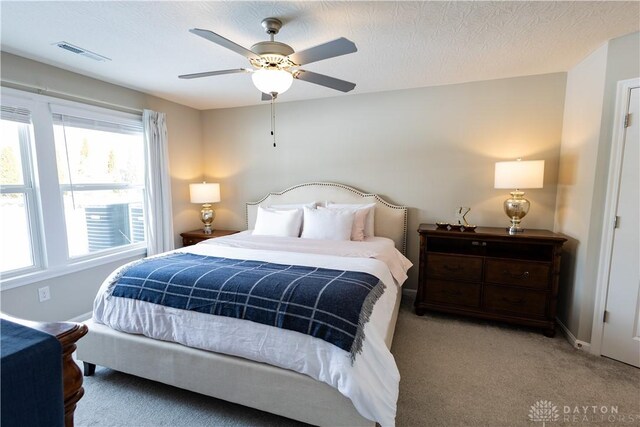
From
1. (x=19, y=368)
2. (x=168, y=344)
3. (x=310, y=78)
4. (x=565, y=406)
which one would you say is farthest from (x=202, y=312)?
(x=565, y=406)

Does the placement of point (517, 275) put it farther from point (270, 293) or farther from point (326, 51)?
point (326, 51)

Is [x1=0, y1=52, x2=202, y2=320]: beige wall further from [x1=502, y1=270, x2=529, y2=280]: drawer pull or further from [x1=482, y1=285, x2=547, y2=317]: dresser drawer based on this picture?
[x1=502, y1=270, x2=529, y2=280]: drawer pull

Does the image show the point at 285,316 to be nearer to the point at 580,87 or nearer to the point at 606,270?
the point at 606,270

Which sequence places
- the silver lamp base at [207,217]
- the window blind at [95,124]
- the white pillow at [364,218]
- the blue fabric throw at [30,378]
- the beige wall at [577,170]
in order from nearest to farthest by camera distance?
the blue fabric throw at [30,378] < the beige wall at [577,170] < the window blind at [95,124] < the white pillow at [364,218] < the silver lamp base at [207,217]

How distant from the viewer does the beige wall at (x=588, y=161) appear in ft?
7.25

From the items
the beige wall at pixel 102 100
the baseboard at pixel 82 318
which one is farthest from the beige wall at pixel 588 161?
the baseboard at pixel 82 318

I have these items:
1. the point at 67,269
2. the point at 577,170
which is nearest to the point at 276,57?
the point at 577,170

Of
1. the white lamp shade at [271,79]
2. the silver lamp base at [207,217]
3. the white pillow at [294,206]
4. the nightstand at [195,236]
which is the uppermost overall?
the white lamp shade at [271,79]

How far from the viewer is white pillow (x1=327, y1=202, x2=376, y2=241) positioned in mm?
3154

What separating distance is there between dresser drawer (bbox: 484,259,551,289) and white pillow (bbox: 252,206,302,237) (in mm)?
1936

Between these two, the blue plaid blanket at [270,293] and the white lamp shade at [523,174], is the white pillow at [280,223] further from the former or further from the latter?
the white lamp shade at [523,174]

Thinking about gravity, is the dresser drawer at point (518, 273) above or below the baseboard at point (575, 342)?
above

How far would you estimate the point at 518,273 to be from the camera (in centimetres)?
270

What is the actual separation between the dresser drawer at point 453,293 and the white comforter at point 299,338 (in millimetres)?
788
